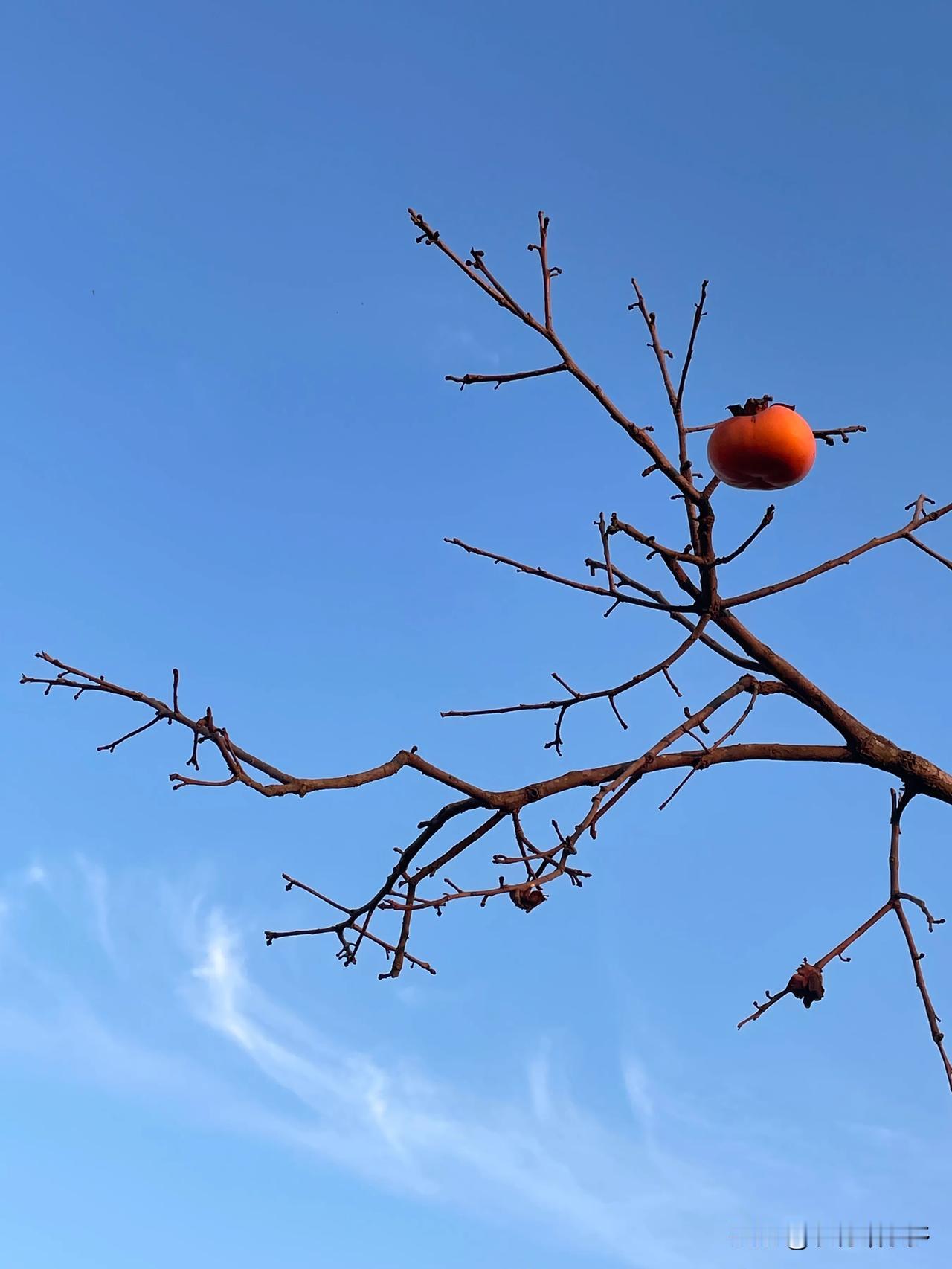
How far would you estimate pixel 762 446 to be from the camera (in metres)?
3.62

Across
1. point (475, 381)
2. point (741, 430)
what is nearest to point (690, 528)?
point (741, 430)

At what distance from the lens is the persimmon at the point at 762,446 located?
3.62 m

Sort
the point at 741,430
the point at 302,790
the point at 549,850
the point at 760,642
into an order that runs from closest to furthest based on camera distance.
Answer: the point at 549,850 → the point at 302,790 → the point at 741,430 → the point at 760,642

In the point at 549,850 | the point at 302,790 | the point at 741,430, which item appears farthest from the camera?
the point at 741,430

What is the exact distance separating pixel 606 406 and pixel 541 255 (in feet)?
1.72

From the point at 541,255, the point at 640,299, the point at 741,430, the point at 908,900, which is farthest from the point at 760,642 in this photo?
the point at 541,255

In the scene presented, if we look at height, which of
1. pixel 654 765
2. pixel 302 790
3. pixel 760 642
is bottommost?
pixel 302 790

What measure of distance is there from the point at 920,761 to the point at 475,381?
6.63ft

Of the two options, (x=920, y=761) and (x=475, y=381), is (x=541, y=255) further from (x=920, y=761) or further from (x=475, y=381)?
(x=920, y=761)

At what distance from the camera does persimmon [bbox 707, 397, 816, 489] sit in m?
3.62

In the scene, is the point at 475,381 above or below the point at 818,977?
above

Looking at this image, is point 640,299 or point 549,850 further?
point 640,299

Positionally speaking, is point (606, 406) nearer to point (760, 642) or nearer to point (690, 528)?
point (690, 528)

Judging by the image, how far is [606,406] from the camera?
3.44 meters
